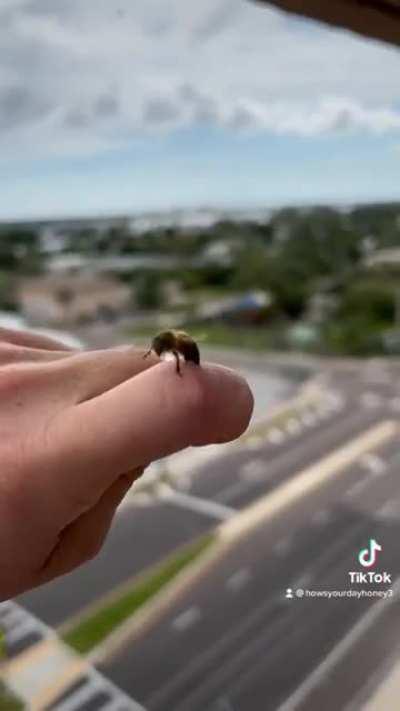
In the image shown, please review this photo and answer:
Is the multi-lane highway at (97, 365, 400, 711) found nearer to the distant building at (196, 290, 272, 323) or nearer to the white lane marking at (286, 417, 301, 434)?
the white lane marking at (286, 417, 301, 434)

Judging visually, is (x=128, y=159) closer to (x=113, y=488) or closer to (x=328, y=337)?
(x=328, y=337)

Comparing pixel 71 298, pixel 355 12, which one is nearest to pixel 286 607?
pixel 71 298

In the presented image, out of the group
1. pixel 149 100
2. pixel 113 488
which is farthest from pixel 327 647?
pixel 149 100

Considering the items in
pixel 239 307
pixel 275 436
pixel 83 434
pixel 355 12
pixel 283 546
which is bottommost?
pixel 283 546

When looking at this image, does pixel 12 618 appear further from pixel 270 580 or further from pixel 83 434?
pixel 83 434

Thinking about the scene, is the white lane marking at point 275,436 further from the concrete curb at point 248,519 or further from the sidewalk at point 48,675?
the sidewalk at point 48,675

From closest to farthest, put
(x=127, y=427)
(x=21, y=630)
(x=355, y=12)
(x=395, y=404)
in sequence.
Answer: (x=127, y=427) → (x=355, y=12) → (x=21, y=630) → (x=395, y=404)
